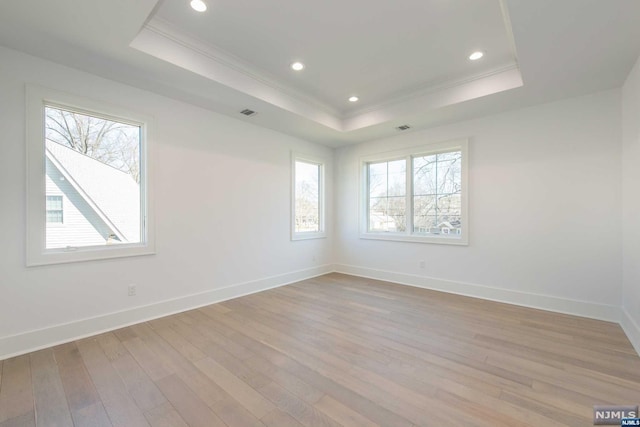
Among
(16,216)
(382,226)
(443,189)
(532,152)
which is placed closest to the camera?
(16,216)

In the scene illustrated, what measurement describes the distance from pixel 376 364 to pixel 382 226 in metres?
3.31

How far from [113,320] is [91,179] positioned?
1524 mm

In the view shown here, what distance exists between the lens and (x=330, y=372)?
2143 millimetres

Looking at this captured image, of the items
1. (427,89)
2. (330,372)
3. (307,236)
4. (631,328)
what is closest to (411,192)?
(427,89)

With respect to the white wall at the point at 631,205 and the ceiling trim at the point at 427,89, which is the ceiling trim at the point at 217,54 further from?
the white wall at the point at 631,205

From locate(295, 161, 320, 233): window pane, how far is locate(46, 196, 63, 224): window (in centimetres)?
324

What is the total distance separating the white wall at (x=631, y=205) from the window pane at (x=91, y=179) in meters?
5.18

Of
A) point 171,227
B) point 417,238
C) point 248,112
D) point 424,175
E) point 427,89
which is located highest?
point 427,89

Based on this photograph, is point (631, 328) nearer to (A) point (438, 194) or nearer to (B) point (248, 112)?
(A) point (438, 194)

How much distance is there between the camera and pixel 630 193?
281 centimetres

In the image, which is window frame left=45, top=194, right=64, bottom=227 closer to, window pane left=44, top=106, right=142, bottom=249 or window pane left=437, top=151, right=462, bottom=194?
window pane left=44, top=106, right=142, bottom=249

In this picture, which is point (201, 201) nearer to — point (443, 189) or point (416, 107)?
point (416, 107)

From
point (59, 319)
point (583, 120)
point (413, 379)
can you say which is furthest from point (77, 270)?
point (583, 120)

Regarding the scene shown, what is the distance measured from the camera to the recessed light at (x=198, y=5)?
2.24 m
